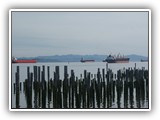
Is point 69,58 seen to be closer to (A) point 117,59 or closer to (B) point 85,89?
(B) point 85,89

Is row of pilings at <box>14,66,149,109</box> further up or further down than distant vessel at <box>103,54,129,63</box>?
further down

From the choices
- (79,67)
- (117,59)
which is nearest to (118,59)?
(117,59)

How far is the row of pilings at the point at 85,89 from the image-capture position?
19.1 feet

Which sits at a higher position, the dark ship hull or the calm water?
the dark ship hull

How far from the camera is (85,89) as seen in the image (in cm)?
587

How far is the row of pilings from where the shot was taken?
5.83 meters

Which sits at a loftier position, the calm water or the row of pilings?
the calm water

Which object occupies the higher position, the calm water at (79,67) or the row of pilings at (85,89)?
the calm water at (79,67)

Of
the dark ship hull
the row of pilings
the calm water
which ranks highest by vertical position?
the dark ship hull

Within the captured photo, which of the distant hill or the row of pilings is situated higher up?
the distant hill

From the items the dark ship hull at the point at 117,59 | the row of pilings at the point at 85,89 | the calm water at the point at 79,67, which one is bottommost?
the row of pilings at the point at 85,89

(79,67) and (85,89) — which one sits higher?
(79,67)

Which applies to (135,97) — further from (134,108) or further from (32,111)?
(32,111)
